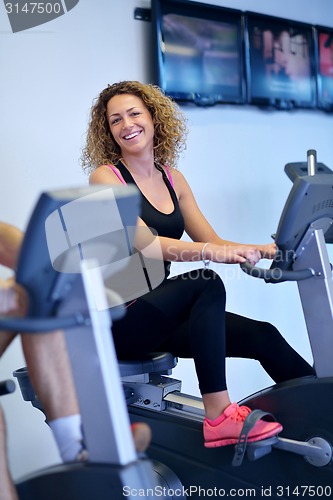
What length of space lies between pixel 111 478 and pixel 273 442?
0.88m

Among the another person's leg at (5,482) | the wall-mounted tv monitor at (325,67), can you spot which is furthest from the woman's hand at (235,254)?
the wall-mounted tv monitor at (325,67)

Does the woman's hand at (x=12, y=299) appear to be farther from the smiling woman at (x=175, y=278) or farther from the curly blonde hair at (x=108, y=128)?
the curly blonde hair at (x=108, y=128)

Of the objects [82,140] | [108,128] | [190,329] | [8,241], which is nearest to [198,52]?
[82,140]

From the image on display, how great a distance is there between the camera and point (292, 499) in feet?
6.83

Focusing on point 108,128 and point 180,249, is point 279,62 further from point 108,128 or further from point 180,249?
point 180,249

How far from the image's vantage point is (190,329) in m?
2.05

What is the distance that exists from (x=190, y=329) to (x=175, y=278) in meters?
0.19

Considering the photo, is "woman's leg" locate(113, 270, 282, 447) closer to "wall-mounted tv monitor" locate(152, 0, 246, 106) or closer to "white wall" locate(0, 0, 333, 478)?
"white wall" locate(0, 0, 333, 478)

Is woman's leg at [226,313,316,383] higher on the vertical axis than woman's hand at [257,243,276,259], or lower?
lower

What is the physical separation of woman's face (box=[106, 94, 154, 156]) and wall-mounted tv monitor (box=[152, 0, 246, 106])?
0.59 metres

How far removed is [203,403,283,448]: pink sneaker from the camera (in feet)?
6.60

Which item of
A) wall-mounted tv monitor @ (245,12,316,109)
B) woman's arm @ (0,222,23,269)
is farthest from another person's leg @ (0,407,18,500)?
wall-mounted tv monitor @ (245,12,316,109)

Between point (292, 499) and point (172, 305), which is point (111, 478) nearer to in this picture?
point (172, 305)

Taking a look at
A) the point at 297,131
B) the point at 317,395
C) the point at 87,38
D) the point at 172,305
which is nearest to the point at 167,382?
the point at 172,305
